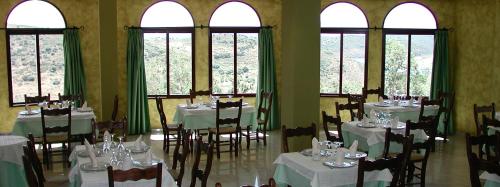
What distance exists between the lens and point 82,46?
39.0 feet

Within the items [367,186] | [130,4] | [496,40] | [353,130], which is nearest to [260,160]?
[353,130]

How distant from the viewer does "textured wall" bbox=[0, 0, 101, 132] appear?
1123cm

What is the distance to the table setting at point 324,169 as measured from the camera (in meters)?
5.54

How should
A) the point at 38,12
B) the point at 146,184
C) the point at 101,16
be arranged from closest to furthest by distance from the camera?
the point at 146,184
the point at 101,16
the point at 38,12

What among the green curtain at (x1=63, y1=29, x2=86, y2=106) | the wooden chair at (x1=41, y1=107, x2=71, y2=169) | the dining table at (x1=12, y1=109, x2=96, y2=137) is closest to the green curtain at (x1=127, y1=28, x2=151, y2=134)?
the green curtain at (x1=63, y1=29, x2=86, y2=106)

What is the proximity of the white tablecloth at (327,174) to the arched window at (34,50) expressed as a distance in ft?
24.9

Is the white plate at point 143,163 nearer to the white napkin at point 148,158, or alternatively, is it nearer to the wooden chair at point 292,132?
the white napkin at point 148,158

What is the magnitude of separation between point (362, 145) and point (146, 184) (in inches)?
146

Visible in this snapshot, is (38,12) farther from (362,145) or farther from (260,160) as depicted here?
(362,145)

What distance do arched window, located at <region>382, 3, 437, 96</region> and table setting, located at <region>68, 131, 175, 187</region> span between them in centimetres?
769

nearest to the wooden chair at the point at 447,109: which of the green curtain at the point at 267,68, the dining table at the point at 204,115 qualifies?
the green curtain at the point at 267,68

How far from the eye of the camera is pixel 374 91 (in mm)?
11750

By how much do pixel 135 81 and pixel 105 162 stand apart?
6.05 m

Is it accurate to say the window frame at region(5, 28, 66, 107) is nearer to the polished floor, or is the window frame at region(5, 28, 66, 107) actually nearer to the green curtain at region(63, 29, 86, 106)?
the green curtain at region(63, 29, 86, 106)
